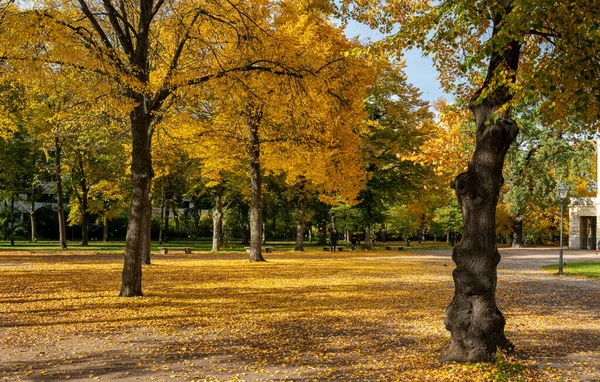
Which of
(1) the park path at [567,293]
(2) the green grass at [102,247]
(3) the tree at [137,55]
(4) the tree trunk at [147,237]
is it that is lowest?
(2) the green grass at [102,247]

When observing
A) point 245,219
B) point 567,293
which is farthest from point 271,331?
point 245,219

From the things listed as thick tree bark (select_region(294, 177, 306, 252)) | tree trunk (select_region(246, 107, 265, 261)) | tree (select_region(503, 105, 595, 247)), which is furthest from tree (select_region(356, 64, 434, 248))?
tree (select_region(503, 105, 595, 247))

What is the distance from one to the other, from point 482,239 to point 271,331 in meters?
3.84

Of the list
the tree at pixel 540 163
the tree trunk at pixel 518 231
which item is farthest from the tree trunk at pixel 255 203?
the tree trunk at pixel 518 231

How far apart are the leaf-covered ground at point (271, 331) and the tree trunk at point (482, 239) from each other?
36cm

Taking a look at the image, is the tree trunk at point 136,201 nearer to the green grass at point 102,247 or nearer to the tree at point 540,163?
the green grass at point 102,247

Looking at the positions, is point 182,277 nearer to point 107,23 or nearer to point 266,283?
point 266,283

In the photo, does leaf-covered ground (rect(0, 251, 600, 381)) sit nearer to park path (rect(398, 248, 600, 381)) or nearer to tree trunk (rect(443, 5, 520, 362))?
park path (rect(398, 248, 600, 381))

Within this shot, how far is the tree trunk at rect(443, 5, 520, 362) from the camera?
6.19m

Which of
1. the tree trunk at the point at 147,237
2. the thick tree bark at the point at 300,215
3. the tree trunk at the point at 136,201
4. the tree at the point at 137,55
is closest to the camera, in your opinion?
the tree at the point at 137,55

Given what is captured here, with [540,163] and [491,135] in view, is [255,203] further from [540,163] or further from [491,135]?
[540,163]

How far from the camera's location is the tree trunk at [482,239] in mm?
6191

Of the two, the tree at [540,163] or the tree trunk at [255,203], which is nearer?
the tree trunk at [255,203]

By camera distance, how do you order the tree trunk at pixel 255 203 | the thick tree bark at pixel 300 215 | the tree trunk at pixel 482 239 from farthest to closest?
the thick tree bark at pixel 300 215 < the tree trunk at pixel 255 203 < the tree trunk at pixel 482 239
